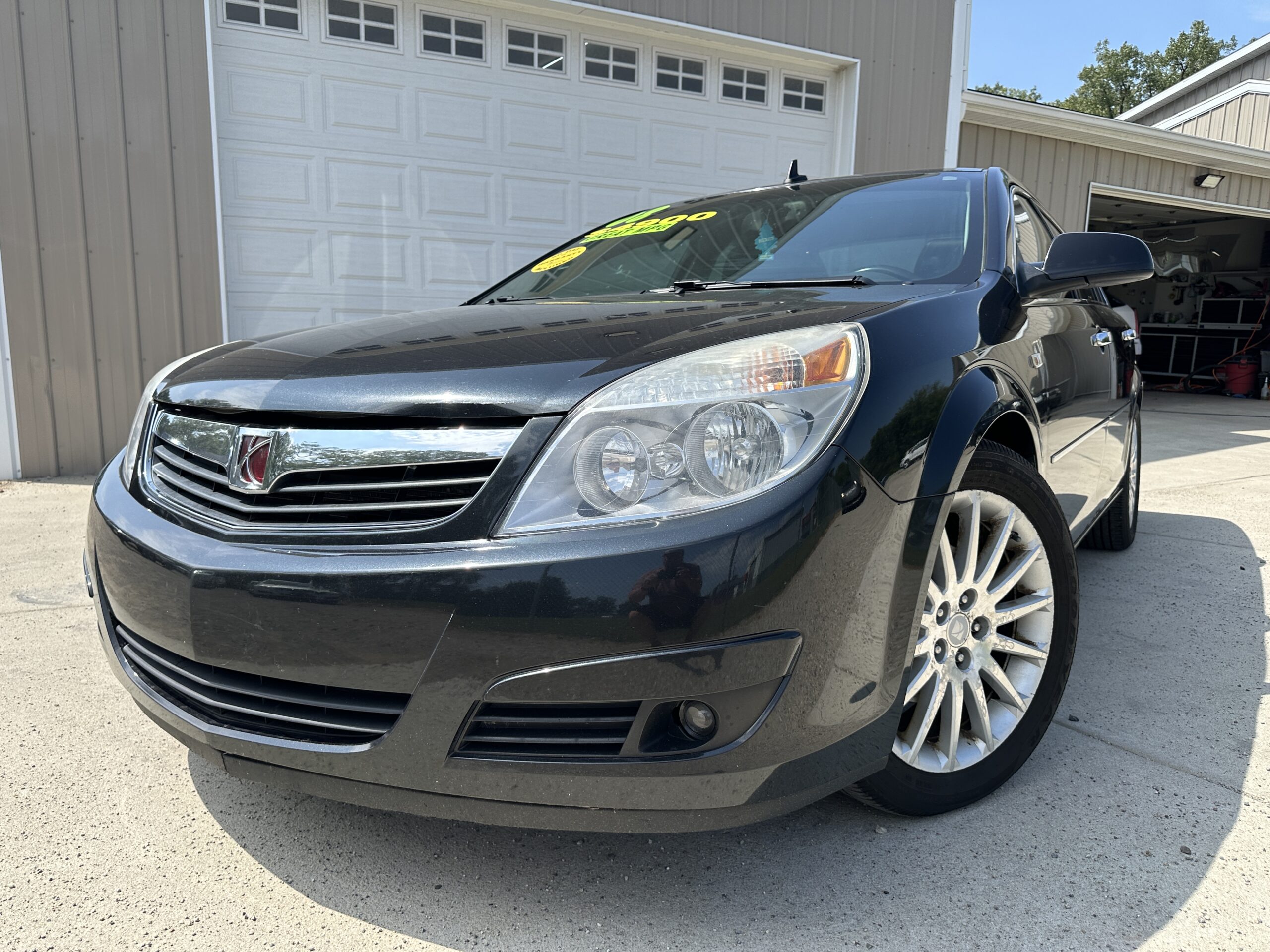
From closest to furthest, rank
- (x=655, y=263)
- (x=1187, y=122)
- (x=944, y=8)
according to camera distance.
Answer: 1. (x=655, y=263)
2. (x=944, y=8)
3. (x=1187, y=122)

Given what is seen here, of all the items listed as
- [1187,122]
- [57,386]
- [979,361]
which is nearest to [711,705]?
[979,361]

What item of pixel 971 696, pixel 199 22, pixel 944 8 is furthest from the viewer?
pixel 944 8

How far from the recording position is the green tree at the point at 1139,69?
138 feet

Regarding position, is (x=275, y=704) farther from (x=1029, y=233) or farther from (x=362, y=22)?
(x=362, y=22)

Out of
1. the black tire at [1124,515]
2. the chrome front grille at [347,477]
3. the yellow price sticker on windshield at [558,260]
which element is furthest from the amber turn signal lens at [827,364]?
the black tire at [1124,515]

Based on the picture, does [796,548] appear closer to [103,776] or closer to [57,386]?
[103,776]

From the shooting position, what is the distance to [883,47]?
745 centimetres

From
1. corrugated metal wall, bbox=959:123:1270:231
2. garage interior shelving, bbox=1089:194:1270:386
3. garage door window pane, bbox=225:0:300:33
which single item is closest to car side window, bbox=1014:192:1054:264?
garage door window pane, bbox=225:0:300:33

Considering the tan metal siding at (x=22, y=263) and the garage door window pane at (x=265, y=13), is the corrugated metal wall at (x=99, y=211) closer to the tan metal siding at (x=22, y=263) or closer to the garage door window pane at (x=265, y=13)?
the tan metal siding at (x=22, y=263)

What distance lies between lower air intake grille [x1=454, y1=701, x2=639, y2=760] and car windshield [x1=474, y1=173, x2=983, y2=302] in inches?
48.2

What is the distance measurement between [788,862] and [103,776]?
1.48 m

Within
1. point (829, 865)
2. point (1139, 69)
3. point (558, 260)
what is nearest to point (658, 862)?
point (829, 865)

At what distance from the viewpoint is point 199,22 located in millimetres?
5195

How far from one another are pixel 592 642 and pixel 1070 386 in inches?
69.0
